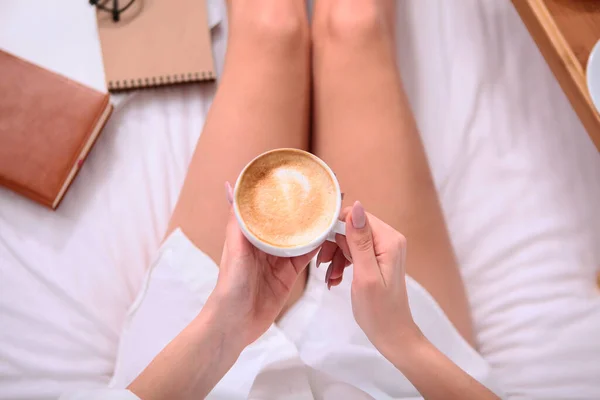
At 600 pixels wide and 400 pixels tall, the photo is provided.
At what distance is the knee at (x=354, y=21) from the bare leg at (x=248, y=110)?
0.06m

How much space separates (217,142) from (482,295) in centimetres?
54

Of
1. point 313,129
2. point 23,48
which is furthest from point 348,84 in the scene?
point 23,48

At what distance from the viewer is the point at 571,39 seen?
784mm

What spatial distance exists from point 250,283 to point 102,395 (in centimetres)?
22

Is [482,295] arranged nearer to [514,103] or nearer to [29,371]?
[514,103]

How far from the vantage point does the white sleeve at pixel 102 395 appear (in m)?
0.56

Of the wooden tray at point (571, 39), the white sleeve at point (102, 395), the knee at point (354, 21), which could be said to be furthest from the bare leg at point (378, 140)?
the white sleeve at point (102, 395)

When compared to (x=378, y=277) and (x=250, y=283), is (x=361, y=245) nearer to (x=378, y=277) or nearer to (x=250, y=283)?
(x=378, y=277)

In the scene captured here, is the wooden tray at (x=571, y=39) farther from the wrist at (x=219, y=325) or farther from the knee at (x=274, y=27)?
the wrist at (x=219, y=325)

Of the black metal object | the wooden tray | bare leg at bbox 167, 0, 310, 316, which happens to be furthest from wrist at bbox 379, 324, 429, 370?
the black metal object

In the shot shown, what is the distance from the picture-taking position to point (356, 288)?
601 mm

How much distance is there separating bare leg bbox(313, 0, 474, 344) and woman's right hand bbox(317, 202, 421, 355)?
15 centimetres

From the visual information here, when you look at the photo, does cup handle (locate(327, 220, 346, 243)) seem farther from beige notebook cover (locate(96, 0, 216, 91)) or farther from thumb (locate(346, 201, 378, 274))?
beige notebook cover (locate(96, 0, 216, 91))

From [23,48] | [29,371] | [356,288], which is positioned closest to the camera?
[356,288]
